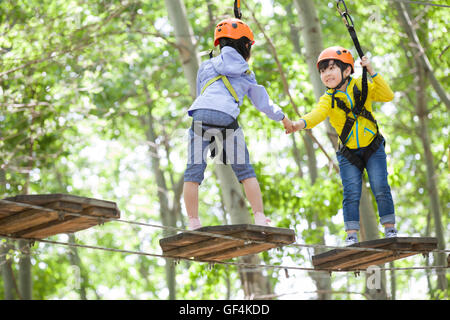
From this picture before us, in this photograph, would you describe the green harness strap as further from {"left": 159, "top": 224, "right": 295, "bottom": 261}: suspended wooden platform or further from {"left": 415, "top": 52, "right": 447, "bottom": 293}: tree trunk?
{"left": 415, "top": 52, "right": 447, "bottom": 293}: tree trunk

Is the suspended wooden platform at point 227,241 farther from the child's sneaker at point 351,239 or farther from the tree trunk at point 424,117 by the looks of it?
the tree trunk at point 424,117

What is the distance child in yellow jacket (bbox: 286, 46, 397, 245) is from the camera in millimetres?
6082

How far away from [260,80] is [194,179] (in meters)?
7.05

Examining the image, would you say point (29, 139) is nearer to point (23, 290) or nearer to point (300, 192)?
point (23, 290)

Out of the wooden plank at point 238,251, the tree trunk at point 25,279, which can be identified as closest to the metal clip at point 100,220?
the wooden plank at point 238,251

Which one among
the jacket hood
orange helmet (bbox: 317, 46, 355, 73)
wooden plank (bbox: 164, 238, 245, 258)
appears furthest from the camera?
orange helmet (bbox: 317, 46, 355, 73)

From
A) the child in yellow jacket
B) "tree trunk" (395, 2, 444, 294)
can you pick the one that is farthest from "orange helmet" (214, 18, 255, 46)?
"tree trunk" (395, 2, 444, 294)

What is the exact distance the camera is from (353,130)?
6.16 m

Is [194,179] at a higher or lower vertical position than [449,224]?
lower

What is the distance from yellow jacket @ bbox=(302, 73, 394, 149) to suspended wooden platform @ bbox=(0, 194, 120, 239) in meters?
2.06

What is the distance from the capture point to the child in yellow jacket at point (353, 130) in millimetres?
6082

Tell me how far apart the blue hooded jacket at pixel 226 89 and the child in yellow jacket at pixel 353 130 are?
1.43 feet

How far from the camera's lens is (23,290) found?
12711 mm
